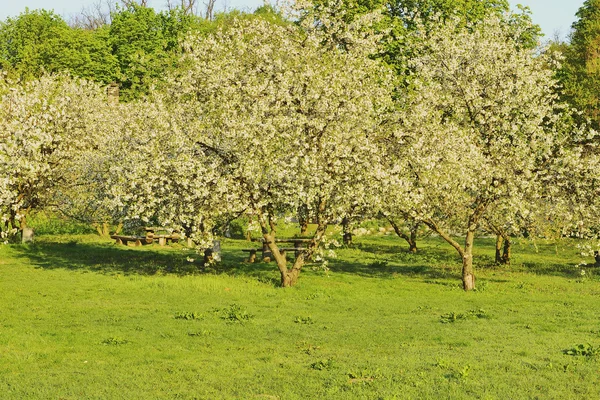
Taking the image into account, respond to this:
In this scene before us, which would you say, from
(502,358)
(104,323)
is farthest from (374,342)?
(104,323)

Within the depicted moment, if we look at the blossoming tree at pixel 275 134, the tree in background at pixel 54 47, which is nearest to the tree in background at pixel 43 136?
the blossoming tree at pixel 275 134

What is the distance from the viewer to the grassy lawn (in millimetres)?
16531

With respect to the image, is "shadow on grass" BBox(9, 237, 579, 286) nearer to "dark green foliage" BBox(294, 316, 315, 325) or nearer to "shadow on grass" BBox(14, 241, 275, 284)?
"shadow on grass" BBox(14, 241, 275, 284)

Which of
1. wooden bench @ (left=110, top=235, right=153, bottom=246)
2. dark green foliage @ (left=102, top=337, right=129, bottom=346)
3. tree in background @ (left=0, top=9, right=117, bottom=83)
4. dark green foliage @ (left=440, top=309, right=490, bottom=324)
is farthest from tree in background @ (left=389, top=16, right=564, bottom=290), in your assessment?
tree in background @ (left=0, top=9, right=117, bottom=83)

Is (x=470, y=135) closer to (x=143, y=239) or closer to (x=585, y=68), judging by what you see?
(x=143, y=239)

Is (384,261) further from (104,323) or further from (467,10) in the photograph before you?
(467,10)

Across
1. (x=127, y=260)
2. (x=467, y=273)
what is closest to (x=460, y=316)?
(x=467, y=273)

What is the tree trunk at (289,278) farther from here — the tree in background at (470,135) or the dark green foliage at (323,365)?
the dark green foliage at (323,365)

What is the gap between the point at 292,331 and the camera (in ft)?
75.0

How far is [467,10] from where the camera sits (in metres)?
63.9

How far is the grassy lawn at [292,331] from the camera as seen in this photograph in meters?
16.5

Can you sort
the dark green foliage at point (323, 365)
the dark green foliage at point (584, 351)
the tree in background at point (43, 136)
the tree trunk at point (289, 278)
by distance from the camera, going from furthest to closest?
1. the tree in background at point (43, 136)
2. the tree trunk at point (289, 278)
3. the dark green foliage at point (584, 351)
4. the dark green foliage at point (323, 365)

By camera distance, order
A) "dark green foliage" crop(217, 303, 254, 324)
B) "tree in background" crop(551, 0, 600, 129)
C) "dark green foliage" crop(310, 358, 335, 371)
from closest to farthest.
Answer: "dark green foliage" crop(310, 358, 335, 371)
"dark green foliage" crop(217, 303, 254, 324)
"tree in background" crop(551, 0, 600, 129)

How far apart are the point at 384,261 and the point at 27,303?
68.8ft
